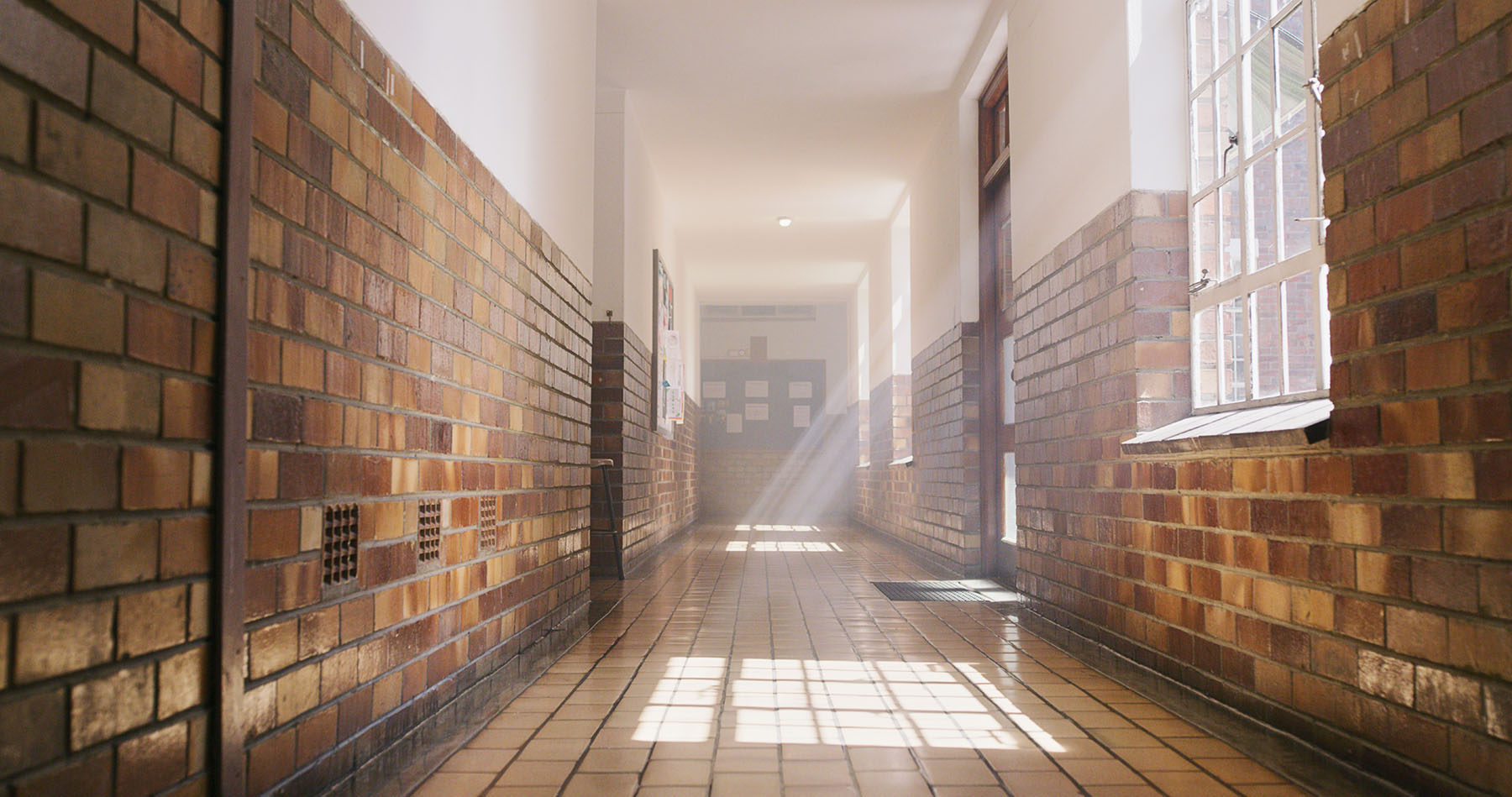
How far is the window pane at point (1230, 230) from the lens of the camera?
276cm

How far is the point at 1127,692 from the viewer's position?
262 centimetres

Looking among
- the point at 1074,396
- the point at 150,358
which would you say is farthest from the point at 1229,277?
the point at 150,358

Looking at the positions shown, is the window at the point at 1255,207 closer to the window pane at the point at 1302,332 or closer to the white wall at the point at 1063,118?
the window pane at the point at 1302,332

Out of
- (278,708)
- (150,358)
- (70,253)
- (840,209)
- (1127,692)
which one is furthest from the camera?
(840,209)

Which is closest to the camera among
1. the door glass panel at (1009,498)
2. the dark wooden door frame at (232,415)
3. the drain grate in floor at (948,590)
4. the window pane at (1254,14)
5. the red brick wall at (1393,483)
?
the dark wooden door frame at (232,415)

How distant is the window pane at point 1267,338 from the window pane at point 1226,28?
2.48 feet

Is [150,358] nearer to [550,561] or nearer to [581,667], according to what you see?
[581,667]

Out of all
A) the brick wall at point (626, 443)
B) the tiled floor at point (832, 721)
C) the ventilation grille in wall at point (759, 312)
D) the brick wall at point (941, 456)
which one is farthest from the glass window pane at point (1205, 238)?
the ventilation grille in wall at point (759, 312)

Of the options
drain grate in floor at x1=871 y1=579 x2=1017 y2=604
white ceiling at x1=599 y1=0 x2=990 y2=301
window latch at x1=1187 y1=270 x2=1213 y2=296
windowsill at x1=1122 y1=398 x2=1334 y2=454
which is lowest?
drain grate in floor at x1=871 y1=579 x2=1017 y2=604

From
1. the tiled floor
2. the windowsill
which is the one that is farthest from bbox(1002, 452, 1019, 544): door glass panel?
the windowsill

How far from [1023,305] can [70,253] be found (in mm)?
3926

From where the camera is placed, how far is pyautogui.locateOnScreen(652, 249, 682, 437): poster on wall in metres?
7.52

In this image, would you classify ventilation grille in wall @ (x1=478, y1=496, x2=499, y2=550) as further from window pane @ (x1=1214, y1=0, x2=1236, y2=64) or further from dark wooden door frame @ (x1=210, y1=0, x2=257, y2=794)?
window pane @ (x1=1214, y1=0, x2=1236, y2=64)

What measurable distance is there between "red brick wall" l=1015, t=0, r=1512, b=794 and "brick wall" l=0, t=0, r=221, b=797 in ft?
6.06
